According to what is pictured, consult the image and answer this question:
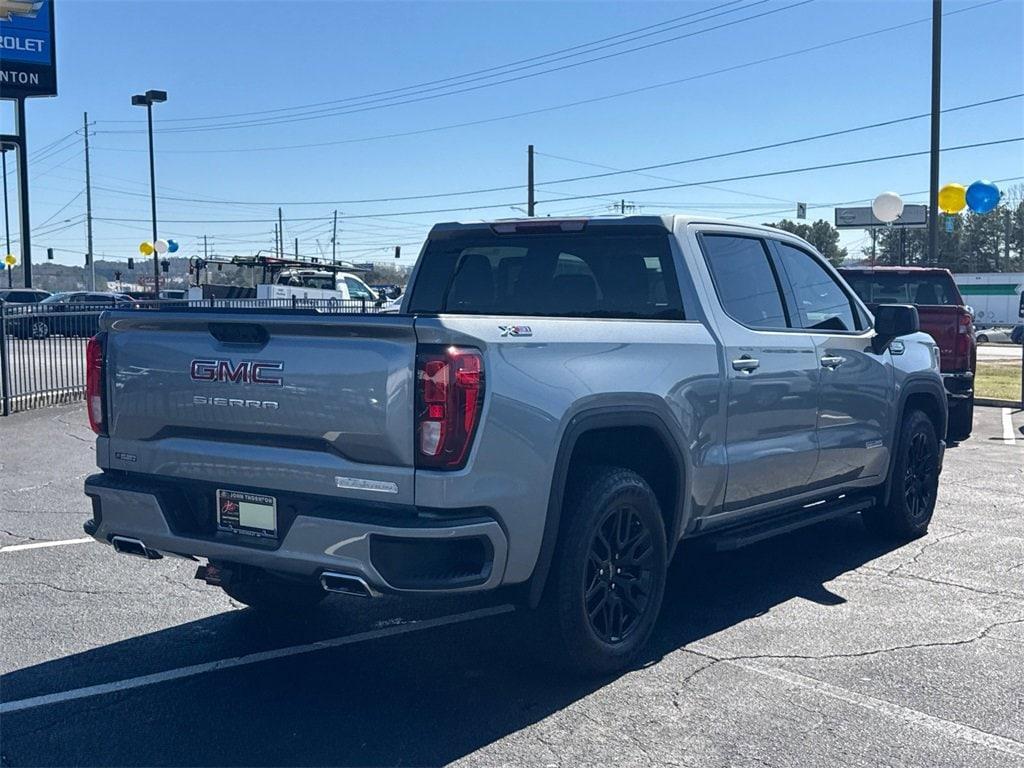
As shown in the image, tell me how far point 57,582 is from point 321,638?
182cm

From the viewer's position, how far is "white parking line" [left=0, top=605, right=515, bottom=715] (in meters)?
4.42

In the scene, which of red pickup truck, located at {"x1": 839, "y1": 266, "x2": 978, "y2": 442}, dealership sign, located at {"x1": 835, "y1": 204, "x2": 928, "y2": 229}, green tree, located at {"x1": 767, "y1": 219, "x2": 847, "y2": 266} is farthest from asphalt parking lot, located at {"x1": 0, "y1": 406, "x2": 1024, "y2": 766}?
green tree, located at {"x1": 767, "y1": 219, "x2": 847, "y2": 266}

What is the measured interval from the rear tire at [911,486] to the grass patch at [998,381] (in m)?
10.5

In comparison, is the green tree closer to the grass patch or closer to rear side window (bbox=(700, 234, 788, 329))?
the grass patch

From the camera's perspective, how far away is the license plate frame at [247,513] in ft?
14.1

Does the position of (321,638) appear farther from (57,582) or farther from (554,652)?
(57,582)

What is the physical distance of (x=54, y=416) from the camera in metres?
13.5

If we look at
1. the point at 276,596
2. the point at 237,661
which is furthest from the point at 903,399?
the point at 237,661

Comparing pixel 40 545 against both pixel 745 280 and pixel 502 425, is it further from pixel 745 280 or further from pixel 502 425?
pixel 745 280

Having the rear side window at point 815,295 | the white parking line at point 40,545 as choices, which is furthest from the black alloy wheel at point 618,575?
the white parking line at point 40,545

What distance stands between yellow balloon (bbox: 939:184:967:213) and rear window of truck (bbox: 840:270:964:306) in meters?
7.91

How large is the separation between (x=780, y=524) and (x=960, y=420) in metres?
6.95

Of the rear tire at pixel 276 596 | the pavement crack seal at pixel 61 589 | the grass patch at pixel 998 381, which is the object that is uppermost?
the grass patch at pixel 998 381

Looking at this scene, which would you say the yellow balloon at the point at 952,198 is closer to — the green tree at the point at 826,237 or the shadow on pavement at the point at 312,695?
the shadow on pavement at the point at 312,695
